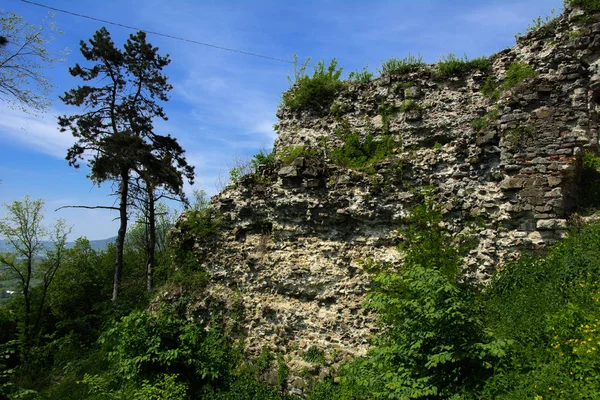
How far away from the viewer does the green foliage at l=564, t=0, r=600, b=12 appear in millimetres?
6734

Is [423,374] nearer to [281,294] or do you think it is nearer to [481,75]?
[281,294]

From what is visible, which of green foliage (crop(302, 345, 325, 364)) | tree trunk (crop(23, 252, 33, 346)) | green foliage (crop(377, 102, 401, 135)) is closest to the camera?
green foliage (crop(302, 345, 325, 364))

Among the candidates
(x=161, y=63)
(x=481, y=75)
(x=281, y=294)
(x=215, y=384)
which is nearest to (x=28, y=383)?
(x=215, y=384)

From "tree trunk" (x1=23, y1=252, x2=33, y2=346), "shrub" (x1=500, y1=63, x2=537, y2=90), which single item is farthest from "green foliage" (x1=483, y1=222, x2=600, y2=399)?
"tree trunk" (x1=23, y1=252, x2=33, y2=346)

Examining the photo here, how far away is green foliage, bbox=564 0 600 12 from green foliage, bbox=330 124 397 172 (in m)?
4.17

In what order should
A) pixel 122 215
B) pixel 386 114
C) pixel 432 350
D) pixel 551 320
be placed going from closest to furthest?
pixel 551 320 < pixel 432 350 < pixel 386 114 < pixel 122 215

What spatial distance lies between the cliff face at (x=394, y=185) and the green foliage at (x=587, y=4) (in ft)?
0.41

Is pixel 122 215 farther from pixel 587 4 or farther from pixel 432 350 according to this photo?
pixel 587 4

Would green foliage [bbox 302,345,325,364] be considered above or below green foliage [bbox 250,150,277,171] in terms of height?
below

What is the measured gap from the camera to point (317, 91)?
9.86m

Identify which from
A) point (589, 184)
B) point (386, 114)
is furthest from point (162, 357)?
point (589, 184)

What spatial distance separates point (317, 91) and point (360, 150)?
7.17ft

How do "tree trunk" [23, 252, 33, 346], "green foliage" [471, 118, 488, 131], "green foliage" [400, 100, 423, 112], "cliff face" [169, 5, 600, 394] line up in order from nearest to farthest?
"cliff face" [169, 5, 600, 394]
"green foliage" [471, 118, 488, 131]
"green foliage" [400, 100, 423, 112]
"tree trunk" [23, 252, 33, 346]

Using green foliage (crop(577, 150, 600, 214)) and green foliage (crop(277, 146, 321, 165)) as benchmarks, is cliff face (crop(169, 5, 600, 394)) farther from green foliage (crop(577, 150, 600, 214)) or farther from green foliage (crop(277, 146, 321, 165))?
green foliage (crop(577, 150, 600, 214))
